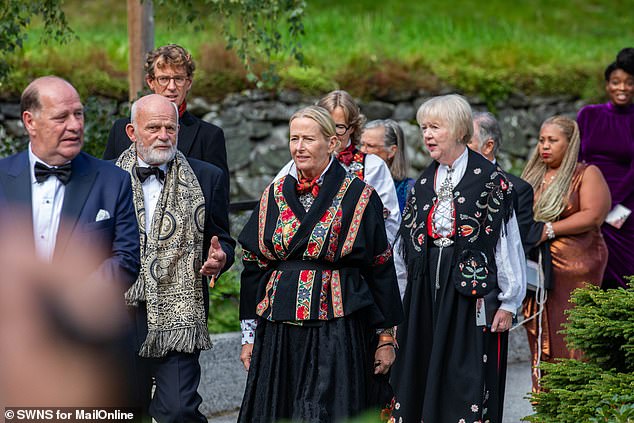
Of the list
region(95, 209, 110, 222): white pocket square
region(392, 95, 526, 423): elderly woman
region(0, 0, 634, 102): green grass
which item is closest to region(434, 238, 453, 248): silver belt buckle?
region(392, 95, 526, 423): elderly woman

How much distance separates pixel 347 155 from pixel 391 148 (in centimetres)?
71

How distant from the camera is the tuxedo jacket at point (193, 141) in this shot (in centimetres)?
607

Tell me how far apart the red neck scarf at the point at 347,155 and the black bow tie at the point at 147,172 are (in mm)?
1372

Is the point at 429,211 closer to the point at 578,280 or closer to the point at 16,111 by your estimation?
the point at 578,280

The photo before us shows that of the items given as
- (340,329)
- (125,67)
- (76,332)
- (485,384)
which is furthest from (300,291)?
(125,67)

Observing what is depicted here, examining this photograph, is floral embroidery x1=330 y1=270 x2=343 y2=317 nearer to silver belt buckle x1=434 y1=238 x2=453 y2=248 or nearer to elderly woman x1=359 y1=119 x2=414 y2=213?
silver belt buckle x1=434 y1=238 x2=453 y2=248

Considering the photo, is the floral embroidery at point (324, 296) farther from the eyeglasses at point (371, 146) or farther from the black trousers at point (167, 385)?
the eyeglasses at point (371, 146)

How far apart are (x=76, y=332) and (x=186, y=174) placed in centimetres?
110

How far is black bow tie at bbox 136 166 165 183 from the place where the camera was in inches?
212

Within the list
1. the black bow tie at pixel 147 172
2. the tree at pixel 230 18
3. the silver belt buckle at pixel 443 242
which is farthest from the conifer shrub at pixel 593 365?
the tree at pixel 230 18

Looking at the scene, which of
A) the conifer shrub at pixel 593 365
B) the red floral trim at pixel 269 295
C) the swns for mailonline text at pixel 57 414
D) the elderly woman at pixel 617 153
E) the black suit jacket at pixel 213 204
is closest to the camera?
the conifer shrub at pixel 593 365

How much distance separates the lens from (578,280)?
23.7 feet

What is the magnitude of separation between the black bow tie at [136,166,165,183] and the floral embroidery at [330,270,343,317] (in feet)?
3.30

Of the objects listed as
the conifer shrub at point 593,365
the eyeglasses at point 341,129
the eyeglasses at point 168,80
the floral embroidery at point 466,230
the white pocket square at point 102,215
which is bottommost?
the conifer shrub at point 593,365
